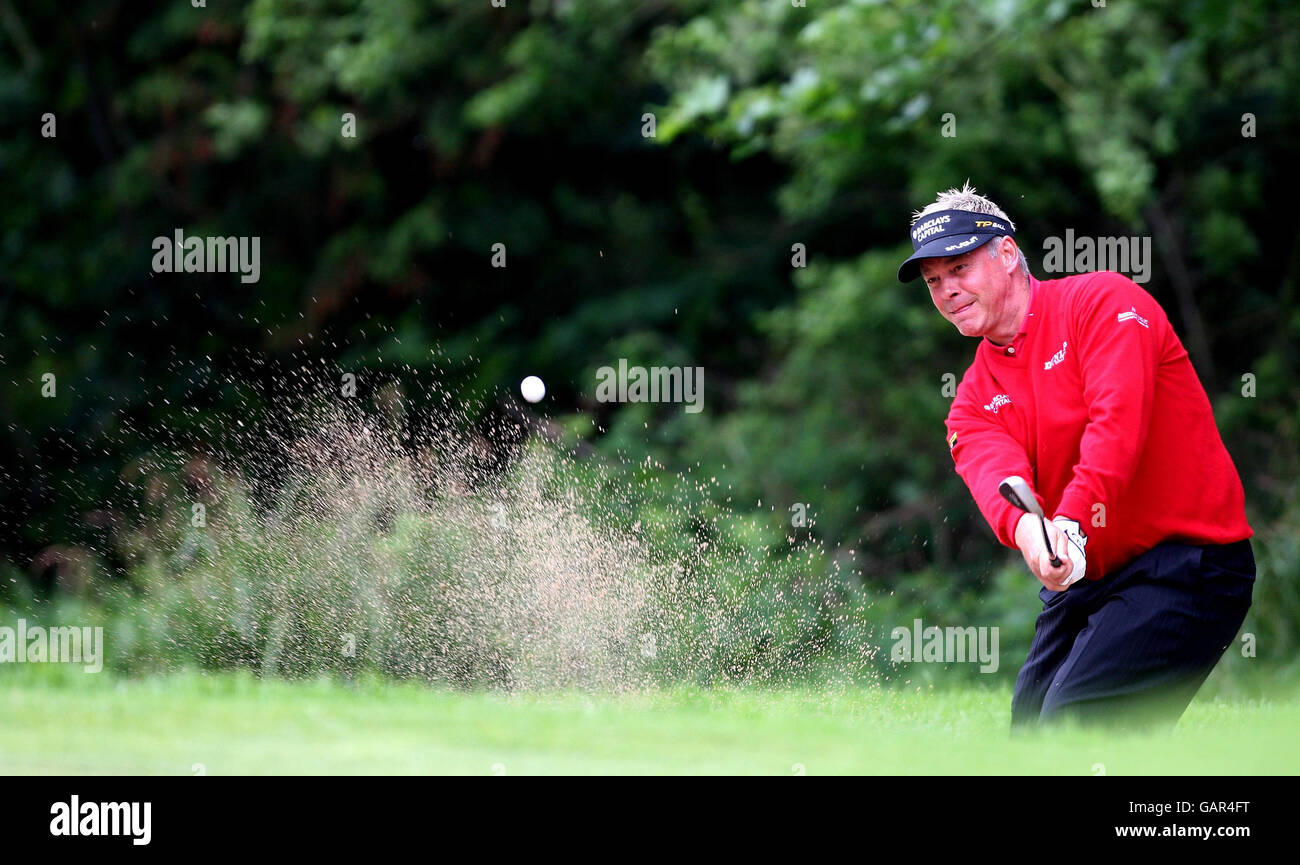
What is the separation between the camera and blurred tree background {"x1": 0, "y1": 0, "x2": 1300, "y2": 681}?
11.2 m

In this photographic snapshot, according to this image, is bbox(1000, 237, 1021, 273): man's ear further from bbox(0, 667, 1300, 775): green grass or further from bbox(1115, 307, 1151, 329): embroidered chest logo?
bbox(0, 667, 1300, 775): green grass

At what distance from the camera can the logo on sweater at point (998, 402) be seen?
4742mm

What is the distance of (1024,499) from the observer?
412 centimetres

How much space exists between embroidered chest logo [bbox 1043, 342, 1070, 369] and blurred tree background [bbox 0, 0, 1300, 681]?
4.83 m

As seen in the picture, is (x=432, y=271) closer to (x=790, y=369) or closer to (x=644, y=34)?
(x=644, y=34)

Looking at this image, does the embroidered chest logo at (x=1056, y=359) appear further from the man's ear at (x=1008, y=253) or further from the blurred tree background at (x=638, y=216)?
the blurred tree background at (x=638, y=216)

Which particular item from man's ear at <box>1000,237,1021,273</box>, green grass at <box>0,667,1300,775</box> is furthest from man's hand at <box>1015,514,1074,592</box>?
man's ear at <box>1000,237,1021,273</box>

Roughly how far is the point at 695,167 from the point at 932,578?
6.41 m

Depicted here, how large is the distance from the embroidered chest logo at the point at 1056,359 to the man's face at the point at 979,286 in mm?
195

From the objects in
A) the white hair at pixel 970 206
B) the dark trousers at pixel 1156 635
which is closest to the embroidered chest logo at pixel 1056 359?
the white hair at pixel 970 206

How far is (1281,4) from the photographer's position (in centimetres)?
1033

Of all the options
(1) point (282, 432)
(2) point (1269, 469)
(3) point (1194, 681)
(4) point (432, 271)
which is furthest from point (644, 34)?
(3) point (1194, 681)

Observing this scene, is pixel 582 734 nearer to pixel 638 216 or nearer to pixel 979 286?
pixel 979 286

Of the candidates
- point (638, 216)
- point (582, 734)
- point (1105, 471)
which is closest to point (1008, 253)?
point (1105, 471)
